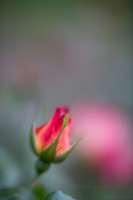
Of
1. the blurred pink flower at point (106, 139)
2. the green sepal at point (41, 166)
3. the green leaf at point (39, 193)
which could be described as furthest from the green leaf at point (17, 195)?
the blurred pink flower at point (106, 139)

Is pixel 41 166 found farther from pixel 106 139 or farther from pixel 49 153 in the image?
pixel 106 139

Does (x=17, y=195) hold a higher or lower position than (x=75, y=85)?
lower

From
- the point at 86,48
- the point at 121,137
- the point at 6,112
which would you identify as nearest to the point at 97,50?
the point at 86,48

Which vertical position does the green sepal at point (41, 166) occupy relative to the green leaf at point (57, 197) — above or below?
above

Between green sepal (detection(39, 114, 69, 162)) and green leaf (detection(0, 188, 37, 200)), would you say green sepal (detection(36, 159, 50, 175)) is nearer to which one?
green sepal (detection(39, 114, 69, 162))

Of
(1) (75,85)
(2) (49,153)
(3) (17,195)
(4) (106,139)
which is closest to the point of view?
(3) (17,195)

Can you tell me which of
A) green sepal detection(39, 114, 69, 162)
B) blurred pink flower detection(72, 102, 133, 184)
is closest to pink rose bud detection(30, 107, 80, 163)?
green sepal detection(39, 114, 69, 162)

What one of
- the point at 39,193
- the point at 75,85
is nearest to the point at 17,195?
the point at 39,193

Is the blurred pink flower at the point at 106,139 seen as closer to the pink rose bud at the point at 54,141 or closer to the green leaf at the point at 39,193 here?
the pink rose bud at the point at 54,141
